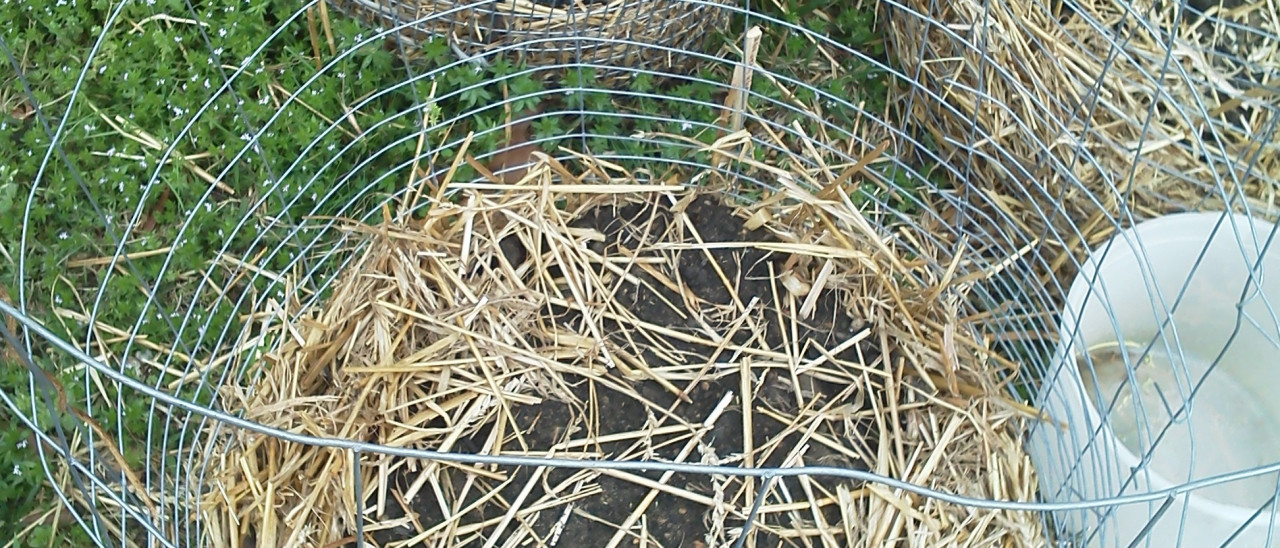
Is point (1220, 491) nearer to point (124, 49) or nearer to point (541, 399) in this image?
point (541, 399)

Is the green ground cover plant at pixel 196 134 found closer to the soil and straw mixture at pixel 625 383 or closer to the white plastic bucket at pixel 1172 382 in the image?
the soil and straw mixture at pixel 625 383

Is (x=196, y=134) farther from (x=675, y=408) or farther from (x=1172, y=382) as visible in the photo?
(x=1172, y=382)

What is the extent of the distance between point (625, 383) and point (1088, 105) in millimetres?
832

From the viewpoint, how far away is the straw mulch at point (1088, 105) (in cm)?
150

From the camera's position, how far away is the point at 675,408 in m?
1.28

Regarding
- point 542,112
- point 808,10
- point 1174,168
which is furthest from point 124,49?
point 1174,168

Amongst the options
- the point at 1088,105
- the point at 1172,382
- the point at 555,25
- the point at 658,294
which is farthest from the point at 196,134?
the point at 1172,382

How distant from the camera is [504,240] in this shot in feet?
4.57

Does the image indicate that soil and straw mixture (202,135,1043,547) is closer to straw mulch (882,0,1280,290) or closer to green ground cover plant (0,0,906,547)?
green ground cover plant (0,0,906,547)

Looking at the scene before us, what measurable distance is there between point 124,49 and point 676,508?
3.84ft

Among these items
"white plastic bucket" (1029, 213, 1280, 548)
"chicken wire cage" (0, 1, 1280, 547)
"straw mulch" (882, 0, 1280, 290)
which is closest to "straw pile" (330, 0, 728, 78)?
"chicken wire cage" (0, 1, 1280, 547)

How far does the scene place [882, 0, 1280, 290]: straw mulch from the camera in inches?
58.9

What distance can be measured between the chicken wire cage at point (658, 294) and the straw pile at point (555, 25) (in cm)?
2

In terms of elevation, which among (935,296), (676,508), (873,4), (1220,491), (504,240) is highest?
(873,4)
